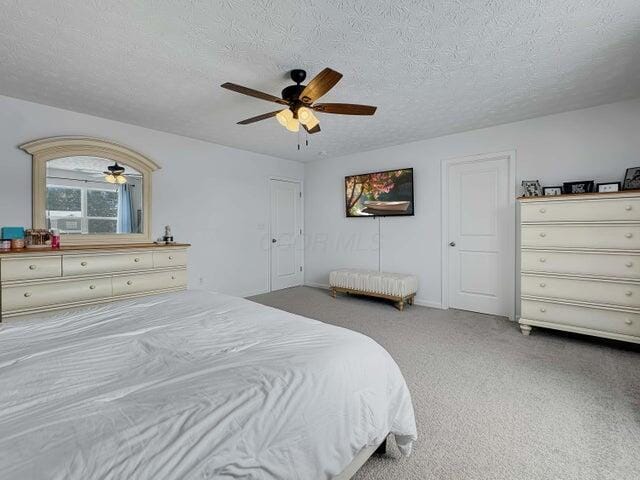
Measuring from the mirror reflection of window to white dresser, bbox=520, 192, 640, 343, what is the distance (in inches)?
181

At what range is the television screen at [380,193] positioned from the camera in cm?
477

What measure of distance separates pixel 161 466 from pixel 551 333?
156 inches

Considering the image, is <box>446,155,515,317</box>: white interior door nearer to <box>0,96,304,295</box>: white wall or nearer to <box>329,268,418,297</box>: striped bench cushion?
<box>329,268,418,297</box>: striped bench cushion

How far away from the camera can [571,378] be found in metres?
2.38

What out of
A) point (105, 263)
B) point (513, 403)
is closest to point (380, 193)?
point (513, 403)

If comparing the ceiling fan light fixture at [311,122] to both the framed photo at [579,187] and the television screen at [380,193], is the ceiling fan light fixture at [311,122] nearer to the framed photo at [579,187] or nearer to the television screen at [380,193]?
the television screen at [380,193]

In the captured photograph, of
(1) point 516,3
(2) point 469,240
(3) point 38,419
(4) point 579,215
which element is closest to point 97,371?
Answer: (3) point 38,419

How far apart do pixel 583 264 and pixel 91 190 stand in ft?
17.6

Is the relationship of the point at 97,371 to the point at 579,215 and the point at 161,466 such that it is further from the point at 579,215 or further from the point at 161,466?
the point at 579,215

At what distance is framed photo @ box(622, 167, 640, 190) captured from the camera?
299 centimetres

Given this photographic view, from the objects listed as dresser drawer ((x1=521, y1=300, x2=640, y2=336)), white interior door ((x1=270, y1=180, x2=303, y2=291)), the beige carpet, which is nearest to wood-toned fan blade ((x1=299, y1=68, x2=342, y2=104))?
the beige carpet

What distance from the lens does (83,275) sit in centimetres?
302

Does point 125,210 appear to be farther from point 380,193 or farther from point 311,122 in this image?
point 380,193

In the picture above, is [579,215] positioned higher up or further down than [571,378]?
higher up
